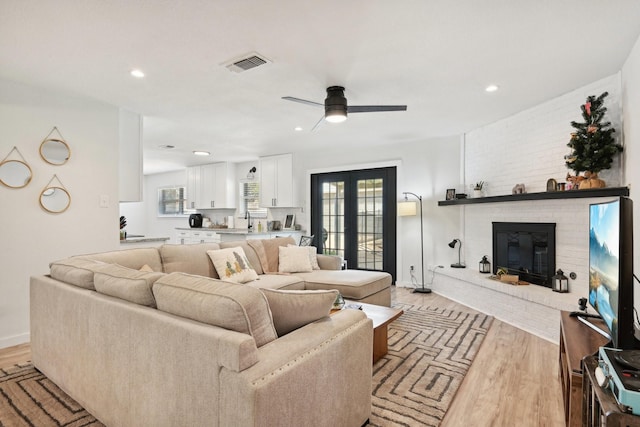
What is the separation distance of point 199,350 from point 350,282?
2482 mm

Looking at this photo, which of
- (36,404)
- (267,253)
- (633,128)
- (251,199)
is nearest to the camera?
(36,404)

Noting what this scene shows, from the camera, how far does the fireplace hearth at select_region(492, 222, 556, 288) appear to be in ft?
12.3

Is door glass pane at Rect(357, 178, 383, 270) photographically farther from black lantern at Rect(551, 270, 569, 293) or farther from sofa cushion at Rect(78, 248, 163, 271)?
sofa cushion at Rect(78, 248, 163, 271)

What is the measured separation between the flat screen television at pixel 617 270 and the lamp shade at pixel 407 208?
135 inches

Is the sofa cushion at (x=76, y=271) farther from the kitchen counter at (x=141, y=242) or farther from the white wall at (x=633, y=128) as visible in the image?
the white wall at (x=633, y=128)

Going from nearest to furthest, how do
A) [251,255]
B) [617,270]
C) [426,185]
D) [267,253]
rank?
[617,270]
[251,255]
[267,253]
[426,185]

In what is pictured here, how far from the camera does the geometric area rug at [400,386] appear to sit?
1.95 meters

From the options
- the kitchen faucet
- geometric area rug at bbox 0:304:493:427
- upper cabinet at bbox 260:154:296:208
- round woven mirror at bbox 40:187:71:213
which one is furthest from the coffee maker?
geometric area rug at bbox 0:304:493:427

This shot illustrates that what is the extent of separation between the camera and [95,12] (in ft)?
6.71

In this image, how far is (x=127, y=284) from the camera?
1.73 metres

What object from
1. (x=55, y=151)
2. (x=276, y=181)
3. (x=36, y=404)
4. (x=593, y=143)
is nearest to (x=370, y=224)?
(x=276, y=181)

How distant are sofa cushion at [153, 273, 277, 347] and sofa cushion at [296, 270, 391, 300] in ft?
7.15

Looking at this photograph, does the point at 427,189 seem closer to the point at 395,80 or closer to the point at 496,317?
the point at 496,317

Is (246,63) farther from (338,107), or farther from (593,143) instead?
(593,143)
